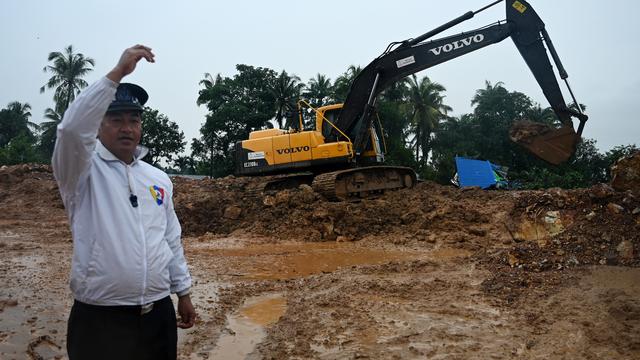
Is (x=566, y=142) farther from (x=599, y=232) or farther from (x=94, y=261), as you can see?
(x=94, y=261)

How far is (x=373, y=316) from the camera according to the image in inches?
163

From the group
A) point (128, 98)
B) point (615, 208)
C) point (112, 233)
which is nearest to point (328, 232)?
point (615, 208)

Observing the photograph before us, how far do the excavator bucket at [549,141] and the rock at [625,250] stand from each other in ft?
10.2

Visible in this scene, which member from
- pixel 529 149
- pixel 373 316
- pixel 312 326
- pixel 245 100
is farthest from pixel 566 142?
pixel 245 100

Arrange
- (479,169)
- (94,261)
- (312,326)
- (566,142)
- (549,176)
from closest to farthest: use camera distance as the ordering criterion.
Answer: (94,261) < (312,326) < (566,142) < (479,169) < (549,176)

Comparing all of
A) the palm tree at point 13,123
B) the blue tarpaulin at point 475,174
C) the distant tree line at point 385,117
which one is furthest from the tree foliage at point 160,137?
the blue tarpaulin at point 475,174

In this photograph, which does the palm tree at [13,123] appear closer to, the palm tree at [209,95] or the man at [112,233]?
the palm tree at [209,95]

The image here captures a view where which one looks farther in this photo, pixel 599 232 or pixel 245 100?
pixel 245 100

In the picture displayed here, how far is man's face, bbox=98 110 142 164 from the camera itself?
197cm

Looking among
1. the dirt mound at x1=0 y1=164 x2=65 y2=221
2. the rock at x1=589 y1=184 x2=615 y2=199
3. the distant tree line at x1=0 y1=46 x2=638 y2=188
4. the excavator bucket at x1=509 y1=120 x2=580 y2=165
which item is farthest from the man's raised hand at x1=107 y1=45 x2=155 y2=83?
the distant tree line at x1=0 y1=46 x2=638 y2=188

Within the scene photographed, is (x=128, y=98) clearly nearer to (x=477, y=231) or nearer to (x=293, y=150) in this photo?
(x=477, y=231)

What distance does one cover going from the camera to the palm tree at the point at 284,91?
32938mm

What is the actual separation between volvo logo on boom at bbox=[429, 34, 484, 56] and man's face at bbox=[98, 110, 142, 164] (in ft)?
31.6

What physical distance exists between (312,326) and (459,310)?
1317 mm
